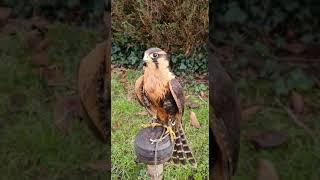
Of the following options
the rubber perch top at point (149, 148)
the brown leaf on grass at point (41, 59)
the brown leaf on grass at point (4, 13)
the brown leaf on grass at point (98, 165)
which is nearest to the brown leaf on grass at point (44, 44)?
the brown leaf on grass at point (41, 59)

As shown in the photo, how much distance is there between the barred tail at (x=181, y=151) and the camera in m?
2.60

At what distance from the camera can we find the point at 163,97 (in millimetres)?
2611

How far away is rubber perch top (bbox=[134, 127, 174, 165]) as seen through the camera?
260 centimetres

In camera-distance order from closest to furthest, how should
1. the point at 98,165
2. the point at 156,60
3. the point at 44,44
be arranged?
the point at 156,60 < the point at 98,165 < the point at 44,44

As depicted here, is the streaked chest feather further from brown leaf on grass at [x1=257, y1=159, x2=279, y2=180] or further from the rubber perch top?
brown leaf on grass at [x1=257, y1=159, x2=279, y2=180]

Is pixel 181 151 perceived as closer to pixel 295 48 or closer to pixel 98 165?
pixel 98 165

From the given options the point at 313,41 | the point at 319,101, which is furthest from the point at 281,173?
the point at 313,41

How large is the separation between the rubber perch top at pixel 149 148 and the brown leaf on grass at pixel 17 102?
0.85 metres

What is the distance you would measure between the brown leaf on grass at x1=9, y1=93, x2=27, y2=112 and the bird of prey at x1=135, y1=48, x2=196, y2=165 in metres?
0.84

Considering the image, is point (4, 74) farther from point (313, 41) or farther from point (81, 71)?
point (313, 41)

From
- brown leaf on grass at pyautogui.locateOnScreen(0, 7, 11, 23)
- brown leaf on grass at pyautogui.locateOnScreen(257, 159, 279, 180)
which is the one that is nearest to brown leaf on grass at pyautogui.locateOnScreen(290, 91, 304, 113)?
brown leaf on grass at pyautogui.locateOnScreen(257, 159, 279, 180)

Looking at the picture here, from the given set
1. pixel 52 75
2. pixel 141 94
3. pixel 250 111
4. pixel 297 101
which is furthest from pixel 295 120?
pixel 52 75

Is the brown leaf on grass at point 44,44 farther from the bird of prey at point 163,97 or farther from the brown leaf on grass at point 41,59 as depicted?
the bird of prey at point 163,97

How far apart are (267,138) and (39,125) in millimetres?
934
